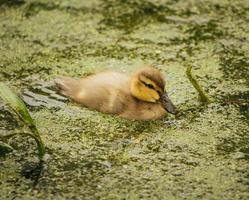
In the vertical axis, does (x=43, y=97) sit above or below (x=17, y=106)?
below

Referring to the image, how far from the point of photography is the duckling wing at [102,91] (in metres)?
2.92

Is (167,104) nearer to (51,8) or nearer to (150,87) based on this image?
(150,87)

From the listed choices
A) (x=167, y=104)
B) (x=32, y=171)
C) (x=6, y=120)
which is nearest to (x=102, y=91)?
(x=167, y=104)

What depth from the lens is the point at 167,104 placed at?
2922 mm

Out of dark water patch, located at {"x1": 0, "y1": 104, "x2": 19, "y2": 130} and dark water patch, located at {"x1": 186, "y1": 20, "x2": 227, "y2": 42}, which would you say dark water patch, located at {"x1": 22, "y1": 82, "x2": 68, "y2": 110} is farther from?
dark water patch, located at {"x1": 186, "y1": 20, "x2": 227, "y2": 42}

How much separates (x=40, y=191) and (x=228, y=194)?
747mm


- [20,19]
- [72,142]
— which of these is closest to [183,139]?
[72,142]

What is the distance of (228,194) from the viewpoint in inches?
93.4

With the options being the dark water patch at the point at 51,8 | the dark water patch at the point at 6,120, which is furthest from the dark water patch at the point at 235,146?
the dark water patch at the point at 51,8

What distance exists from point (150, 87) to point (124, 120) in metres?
0.20

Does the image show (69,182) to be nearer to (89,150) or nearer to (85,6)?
(89,150)

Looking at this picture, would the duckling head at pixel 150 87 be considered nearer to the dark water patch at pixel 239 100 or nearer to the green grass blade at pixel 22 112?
the dark water patch at pixel 239 100

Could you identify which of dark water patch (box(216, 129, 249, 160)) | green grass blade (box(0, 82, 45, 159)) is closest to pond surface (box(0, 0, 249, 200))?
dark water patch (box(216, 129, 249, 160))

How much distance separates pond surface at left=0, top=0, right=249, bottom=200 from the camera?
2.45 metres
